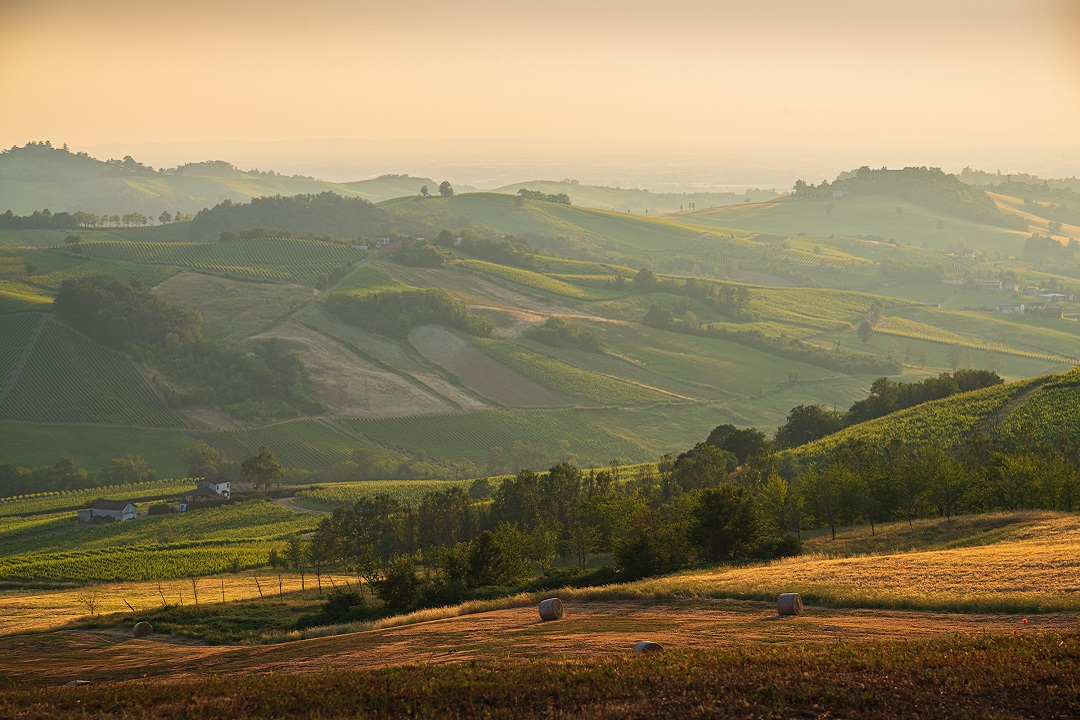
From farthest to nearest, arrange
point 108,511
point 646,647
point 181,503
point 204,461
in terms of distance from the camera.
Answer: point 204,461 → point 181,503 → point 108,511 → point 646,647

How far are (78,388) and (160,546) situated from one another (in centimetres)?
6934

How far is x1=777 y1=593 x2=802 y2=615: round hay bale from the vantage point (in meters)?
36.1

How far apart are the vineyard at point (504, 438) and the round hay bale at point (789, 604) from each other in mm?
104735

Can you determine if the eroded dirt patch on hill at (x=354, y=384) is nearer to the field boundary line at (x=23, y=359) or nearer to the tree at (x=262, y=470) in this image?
the tree at (x=262, y=470)

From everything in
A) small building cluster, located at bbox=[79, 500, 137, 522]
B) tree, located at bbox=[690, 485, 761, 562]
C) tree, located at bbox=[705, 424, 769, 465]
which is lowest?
small building cluster, located at bbox=[79, 500, 137, 522]

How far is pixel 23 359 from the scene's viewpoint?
158 m

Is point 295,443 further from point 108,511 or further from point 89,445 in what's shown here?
point 108,511

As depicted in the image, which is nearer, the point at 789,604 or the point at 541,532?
the point at 789,604

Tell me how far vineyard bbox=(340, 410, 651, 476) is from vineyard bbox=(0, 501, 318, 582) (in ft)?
119

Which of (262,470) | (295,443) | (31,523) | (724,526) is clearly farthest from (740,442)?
(31,523)

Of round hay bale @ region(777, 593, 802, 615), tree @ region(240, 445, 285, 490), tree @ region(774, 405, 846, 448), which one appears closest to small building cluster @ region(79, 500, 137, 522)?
tree @ region(240, 445, 285, 490)

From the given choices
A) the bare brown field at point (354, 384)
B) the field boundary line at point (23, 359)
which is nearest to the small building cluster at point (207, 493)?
the bare brown field at point (354, 384)

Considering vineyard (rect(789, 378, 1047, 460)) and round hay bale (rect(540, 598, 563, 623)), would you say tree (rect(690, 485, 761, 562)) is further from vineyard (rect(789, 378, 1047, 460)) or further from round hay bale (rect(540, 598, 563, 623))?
vineyard (rect(789, 378, 1047, 460))

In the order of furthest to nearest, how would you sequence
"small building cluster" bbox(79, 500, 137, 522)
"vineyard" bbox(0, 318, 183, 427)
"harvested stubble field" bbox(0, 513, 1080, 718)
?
"vineyard" bbox(0, 318, 183, 427)
"small building cluster" bbox(79, 500, 137, 522)
"harvested stubble field" bbox(0, 513, 1080, 718)
